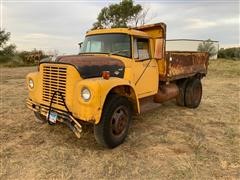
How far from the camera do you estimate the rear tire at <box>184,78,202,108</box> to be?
830cm

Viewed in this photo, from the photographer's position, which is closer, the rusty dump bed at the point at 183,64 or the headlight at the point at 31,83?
the headlight at the point at 31,83

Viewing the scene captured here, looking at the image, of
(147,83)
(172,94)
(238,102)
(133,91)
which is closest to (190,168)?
(133,91)

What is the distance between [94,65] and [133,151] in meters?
1.71

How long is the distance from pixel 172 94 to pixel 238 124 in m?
1.81

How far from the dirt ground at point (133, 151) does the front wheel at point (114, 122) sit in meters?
0.20

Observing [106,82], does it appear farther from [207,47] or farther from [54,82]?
[207,47]

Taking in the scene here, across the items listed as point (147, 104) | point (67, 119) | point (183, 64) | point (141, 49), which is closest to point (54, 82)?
point (67, 119)

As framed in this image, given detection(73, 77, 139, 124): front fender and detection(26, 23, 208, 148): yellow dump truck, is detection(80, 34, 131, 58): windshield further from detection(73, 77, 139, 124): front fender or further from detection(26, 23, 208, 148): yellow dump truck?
detection(73, 77, 139, 124): front fender

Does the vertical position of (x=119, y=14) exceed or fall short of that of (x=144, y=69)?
it exceeds it

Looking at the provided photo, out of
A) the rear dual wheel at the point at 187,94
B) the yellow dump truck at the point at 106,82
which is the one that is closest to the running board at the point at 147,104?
the yellow dump truck at the point at 106,82

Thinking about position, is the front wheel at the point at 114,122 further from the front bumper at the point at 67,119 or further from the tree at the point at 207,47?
the tree at the point at 207,47

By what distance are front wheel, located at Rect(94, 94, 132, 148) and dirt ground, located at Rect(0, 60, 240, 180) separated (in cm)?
20

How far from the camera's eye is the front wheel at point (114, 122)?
461 centimetres

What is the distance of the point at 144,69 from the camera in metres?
5.91
